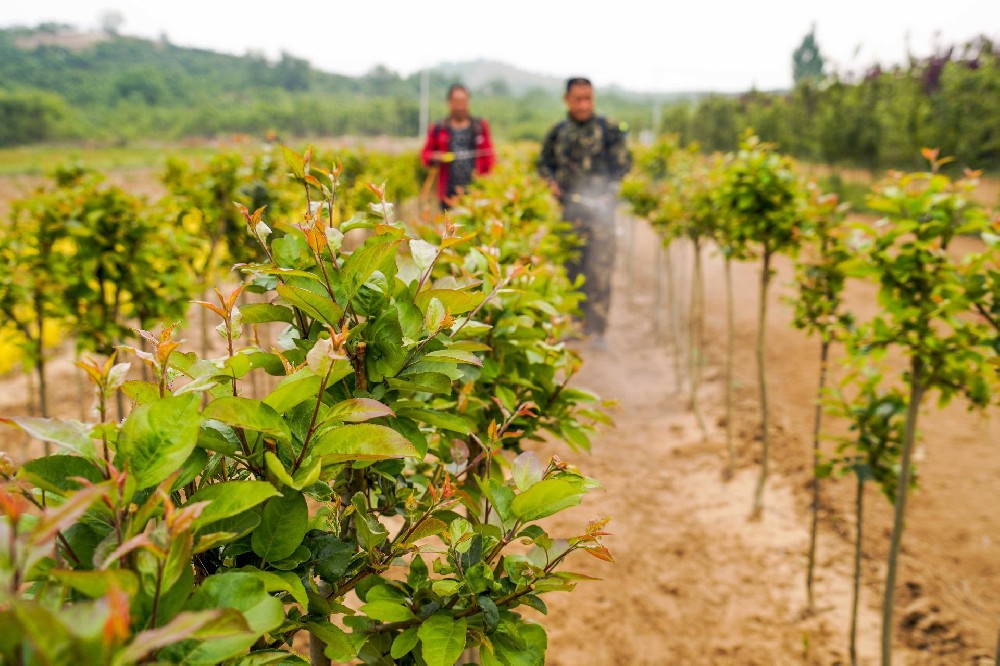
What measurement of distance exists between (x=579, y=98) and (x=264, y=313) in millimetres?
6304

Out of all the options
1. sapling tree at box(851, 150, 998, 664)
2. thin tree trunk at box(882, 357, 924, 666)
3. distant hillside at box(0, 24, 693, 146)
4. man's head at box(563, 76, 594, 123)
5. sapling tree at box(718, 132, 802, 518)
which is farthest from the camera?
distant hillside at box(0, 24, 693, 146)

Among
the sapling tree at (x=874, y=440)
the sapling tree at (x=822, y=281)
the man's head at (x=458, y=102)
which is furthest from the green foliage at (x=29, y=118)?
the sapling tree at (x=874, y=440)

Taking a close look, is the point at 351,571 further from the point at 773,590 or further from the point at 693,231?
the point at 693,231

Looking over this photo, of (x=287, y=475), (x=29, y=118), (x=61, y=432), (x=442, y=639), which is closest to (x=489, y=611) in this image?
(x=442, y=639)

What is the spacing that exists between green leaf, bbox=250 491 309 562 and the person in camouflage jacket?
20.6ft

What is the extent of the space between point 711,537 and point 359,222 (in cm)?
359

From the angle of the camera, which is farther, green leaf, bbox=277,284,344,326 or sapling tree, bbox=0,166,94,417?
sapling tree, bbox=0,166,94,417

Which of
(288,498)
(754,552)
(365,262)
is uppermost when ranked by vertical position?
(365,262)

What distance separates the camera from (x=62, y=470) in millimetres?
773

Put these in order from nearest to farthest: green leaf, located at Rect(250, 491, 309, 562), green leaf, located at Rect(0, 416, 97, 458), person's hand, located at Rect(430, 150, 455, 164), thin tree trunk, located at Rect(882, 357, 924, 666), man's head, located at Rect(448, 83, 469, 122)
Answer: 1. green leaf, located at Rect(0, 416, 97, 458)
2. green leaf, located at Rect(250, 491, 309, 562)
3. thin tree trunk, located at Rect(882, 357, 924, 666)
4. man's head, located at Rect(448, 83, 469, 122)
5. person's hand, located at Rect(430, 150, 455, 164)

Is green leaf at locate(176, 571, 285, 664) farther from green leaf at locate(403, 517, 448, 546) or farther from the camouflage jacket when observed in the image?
the camouflage jacket

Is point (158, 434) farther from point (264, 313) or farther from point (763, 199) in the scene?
point (763, 199)

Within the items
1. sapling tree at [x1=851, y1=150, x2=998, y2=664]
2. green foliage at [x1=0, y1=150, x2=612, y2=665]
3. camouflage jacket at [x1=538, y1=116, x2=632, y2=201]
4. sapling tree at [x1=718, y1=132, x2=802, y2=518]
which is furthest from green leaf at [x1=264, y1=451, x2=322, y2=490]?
camouflage jacket at [x1=538, y1=116, x2=632, y2=201]

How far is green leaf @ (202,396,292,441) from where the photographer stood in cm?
85
